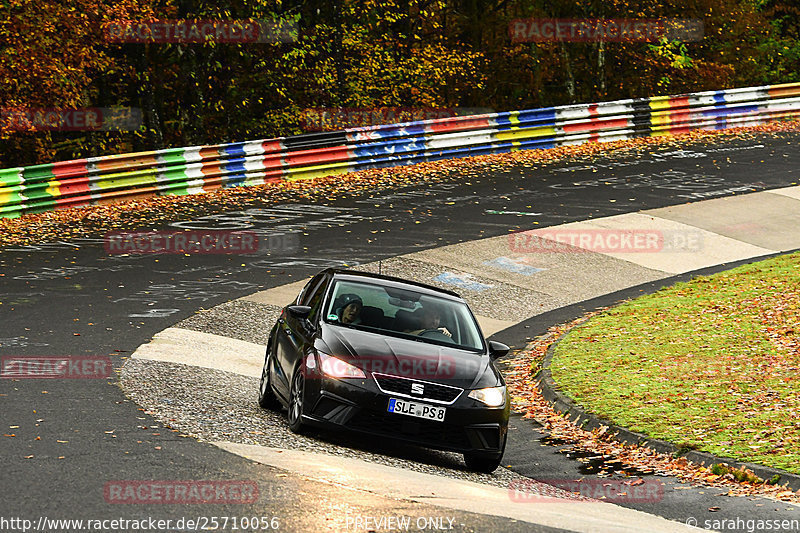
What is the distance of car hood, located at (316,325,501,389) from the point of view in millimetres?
9664

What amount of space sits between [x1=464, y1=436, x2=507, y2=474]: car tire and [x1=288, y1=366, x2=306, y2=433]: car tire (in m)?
1.52

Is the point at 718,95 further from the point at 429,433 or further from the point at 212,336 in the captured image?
the point at 429,433

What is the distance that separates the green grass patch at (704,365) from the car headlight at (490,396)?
207 cm

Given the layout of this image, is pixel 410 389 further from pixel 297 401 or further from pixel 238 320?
pixel 238 320

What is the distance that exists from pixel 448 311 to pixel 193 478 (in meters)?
3.85

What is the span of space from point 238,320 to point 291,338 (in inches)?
199

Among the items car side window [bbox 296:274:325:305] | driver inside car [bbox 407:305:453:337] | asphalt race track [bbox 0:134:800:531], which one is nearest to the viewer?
asphalt race track [bbox 0:134:800:531]

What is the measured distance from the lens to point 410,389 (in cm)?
948

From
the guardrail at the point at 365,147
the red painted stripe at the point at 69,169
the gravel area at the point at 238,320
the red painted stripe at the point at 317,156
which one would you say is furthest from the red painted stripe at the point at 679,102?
the gravel area at the point at 238,320

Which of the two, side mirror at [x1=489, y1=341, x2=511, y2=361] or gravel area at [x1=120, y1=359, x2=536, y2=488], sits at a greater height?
side mirror at [x1=489, y1=341, x2=511, y2=361]

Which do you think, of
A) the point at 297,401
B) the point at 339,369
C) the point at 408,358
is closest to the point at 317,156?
the point at 297,401

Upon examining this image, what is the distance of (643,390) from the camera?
1284 centimetres

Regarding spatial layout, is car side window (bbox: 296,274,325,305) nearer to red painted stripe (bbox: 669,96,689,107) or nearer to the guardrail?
the guardrail

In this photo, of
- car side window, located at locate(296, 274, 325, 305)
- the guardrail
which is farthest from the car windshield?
the guardrail
